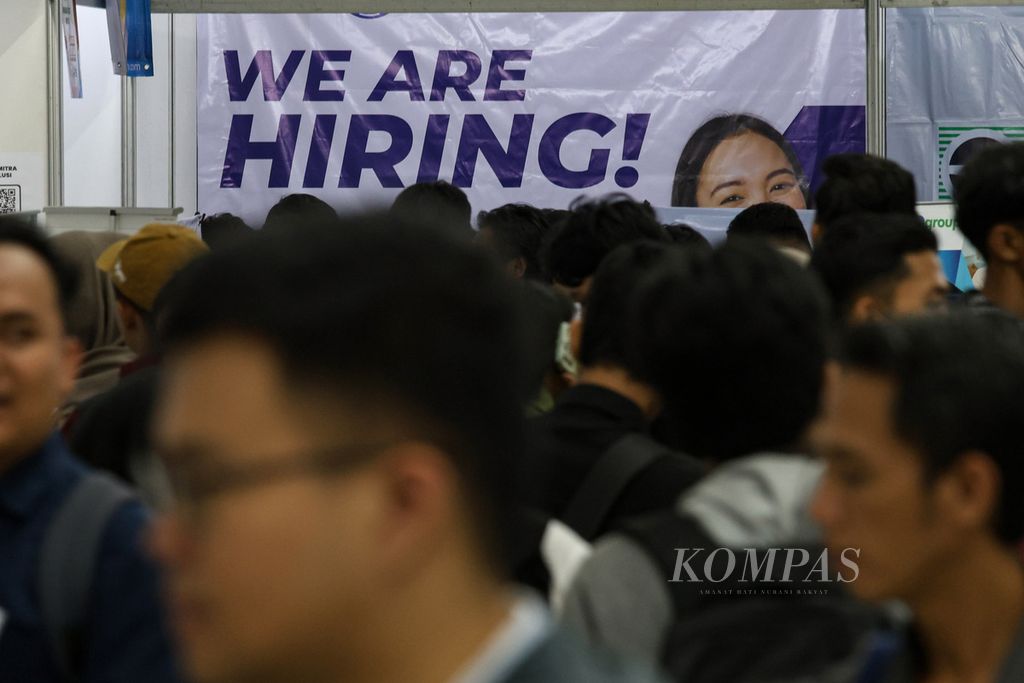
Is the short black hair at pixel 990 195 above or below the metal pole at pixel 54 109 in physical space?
above

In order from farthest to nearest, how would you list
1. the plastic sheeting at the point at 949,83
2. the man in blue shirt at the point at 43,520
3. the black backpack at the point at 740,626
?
the plastic sheeting at the point at 949,83, the man in blue shirt at the point at 43,520, the black backpack at the point at 740,626

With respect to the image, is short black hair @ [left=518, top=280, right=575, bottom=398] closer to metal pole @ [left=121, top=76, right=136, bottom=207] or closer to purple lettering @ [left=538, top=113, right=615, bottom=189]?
purple lettering @ [left=538, top=113, right=615, bottom=189]

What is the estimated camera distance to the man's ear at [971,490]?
1591 mm

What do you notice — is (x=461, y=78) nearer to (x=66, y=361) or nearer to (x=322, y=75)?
(x=322, y=75)

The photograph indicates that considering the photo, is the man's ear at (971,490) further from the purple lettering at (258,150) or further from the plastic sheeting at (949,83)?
the purple lettering at (258,150)

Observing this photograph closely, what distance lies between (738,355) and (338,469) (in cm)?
100

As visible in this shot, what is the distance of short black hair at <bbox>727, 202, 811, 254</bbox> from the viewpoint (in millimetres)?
4688

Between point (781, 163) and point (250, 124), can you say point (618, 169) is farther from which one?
point (250, 124)

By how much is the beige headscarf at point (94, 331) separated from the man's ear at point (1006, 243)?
1.96 meters

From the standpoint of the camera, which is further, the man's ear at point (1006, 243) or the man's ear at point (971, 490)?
the man's ear at point (1006, 243)

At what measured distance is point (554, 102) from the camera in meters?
8.30

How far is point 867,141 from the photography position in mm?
7203

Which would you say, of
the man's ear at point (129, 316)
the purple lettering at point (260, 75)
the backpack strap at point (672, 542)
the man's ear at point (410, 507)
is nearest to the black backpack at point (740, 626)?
the backpack strap at point (672, 542)

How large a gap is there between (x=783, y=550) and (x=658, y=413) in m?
0.69
